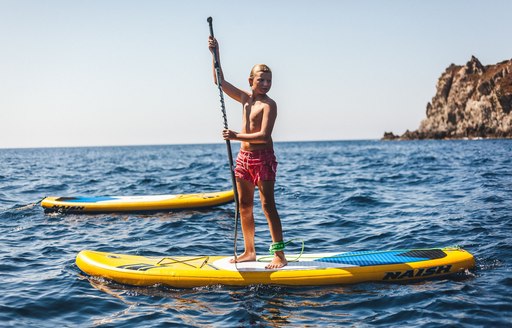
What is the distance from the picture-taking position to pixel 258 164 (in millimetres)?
6102

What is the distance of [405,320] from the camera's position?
504 cm

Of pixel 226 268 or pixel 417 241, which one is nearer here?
pixel 226 268

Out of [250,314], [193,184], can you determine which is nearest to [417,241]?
[250,314]

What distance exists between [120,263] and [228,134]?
8.06 feet

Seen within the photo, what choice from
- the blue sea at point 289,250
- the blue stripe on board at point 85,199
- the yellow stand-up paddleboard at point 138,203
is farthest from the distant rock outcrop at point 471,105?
the blue stripe on board at point 85,199

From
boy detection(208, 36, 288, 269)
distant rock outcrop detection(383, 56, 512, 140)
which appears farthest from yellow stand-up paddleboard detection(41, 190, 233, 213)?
distant rock outcrop detection(383, 56, 512, 140)

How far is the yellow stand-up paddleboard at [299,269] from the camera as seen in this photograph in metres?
6.24

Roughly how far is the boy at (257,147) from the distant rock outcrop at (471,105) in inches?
4049

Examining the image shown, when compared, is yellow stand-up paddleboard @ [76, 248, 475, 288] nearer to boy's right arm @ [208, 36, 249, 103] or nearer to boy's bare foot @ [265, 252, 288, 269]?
boy's bare foot @ [265, 252, 288, 269]

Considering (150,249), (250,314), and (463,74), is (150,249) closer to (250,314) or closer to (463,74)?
(250,314)

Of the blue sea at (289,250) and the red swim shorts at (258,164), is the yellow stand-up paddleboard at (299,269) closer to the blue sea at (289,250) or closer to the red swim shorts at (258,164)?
the blue sea at (289,250)

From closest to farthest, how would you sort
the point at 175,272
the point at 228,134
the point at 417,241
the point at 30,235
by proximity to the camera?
the point at 228,134 → the point at 175,272 → the point at 417,241 → the point at 30,235

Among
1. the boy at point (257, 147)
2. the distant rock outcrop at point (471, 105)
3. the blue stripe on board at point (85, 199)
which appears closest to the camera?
the boy at point (257, 147)

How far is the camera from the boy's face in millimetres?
6035
